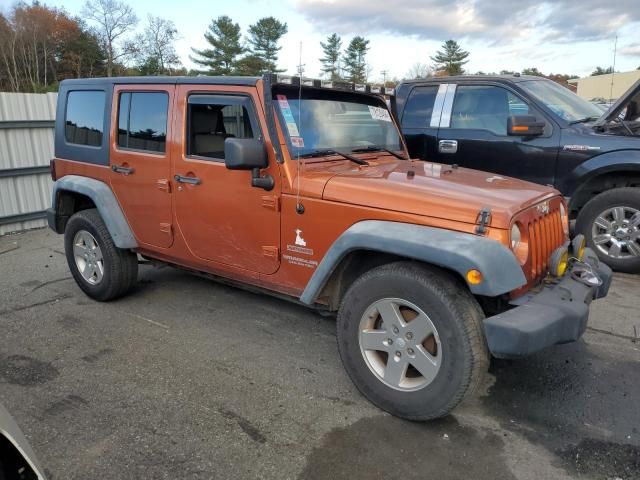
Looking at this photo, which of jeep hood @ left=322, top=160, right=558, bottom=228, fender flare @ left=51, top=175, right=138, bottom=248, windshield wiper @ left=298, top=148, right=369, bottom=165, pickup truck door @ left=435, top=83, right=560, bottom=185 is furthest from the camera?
pickup truck door @ left=435, top=83, right=560, bottom=185

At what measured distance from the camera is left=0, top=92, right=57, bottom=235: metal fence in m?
7.72

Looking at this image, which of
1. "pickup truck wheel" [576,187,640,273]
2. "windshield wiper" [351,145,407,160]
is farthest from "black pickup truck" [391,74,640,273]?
"windshield wiper" [351,145,407,160]

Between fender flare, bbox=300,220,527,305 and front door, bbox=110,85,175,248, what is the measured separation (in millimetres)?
1782

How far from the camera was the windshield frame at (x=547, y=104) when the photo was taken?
5.73 m

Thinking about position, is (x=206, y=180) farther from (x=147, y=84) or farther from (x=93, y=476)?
(x=93, y=476)

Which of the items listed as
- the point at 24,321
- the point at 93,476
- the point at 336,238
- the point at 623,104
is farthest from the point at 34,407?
the point at 623,104

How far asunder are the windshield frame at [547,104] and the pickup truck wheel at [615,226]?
93 cm

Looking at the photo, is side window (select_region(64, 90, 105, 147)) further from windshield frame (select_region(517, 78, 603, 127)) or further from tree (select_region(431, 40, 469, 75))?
tree (select_region(431, 40, 469, 75))

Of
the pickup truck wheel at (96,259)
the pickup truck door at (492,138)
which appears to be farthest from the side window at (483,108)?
the pickup truck wheel at (96,259)

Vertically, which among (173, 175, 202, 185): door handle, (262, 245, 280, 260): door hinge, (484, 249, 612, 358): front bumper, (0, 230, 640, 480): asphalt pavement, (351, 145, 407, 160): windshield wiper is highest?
(351, 145, 407, 160): windshield wiper

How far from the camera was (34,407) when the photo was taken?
3.19 meters

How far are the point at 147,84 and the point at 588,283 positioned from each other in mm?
3515

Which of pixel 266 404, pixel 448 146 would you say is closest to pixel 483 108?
pixel 448 146

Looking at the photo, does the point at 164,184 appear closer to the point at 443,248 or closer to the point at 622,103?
the point at 443,248
